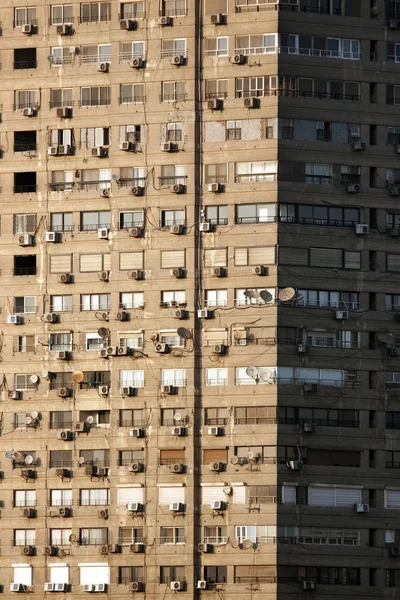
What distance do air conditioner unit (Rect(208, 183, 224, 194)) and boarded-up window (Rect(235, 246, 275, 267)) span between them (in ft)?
10.2

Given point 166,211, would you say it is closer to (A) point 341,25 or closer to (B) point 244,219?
(B) point 244,219

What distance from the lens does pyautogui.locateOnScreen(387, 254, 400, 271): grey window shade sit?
127938mm

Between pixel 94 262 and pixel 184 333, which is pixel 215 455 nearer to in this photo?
pixel 184 333

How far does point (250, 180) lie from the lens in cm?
12750

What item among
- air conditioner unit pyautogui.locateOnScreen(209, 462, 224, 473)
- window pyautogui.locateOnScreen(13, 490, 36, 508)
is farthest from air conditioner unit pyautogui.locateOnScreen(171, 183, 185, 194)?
window pyautogui.locateOnScreen(13, 490, 36, 508)

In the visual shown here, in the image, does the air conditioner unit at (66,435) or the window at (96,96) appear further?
the window at (96,96)

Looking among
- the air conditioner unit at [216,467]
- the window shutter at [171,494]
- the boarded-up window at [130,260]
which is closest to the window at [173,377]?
the air conditioner unit at [216,467]

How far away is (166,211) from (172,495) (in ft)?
45.9

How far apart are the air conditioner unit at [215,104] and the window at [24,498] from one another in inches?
819

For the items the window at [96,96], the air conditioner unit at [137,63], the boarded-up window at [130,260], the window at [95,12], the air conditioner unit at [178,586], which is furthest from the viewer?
the window at [95,12]

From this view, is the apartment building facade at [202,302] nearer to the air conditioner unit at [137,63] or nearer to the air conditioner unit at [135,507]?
the air conditioner unit at [135,507]

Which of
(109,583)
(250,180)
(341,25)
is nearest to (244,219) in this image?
(250,180)

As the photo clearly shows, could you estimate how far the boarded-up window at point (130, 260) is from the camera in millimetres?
127812

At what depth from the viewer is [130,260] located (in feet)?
420
